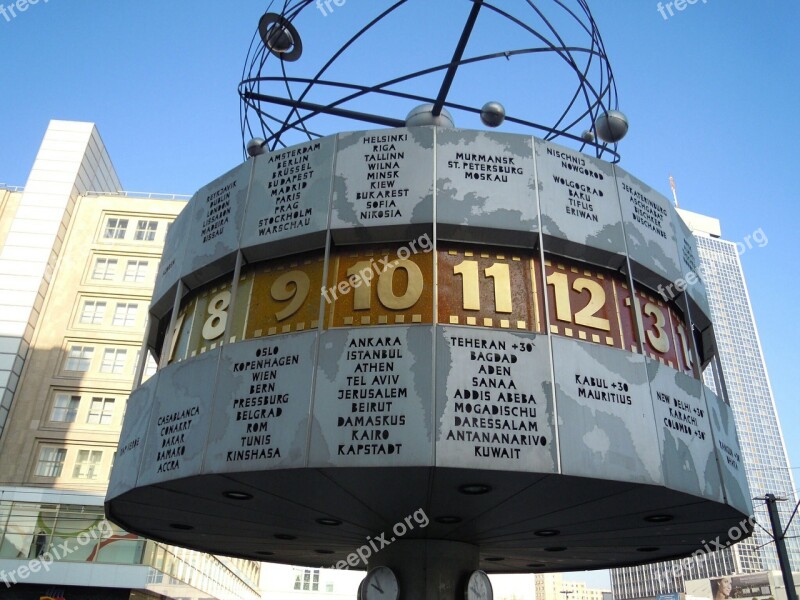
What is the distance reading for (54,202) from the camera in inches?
2019

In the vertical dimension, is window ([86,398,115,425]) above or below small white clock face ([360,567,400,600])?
above

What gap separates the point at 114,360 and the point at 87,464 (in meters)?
7.52

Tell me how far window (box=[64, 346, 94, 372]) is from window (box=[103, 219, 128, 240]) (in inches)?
375

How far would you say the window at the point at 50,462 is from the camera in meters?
42.7

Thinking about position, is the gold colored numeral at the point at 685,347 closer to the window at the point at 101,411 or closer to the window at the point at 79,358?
the window at the point at 101,411

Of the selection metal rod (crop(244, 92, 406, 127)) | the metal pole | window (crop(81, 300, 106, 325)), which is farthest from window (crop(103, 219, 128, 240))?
the metal pole

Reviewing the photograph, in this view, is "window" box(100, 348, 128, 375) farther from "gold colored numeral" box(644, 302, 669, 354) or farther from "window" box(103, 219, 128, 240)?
"gold colored numeral" box(644, 302, 669, 354)

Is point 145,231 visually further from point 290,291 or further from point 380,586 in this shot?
point 380,586

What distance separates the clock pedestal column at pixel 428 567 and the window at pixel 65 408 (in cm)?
3942

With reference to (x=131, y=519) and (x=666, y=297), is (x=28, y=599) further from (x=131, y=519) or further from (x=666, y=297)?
(x=666, y=297)

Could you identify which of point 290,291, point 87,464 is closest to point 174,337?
point 290,291

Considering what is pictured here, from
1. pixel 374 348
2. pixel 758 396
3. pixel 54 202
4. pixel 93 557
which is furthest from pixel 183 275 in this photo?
pixel 758 396

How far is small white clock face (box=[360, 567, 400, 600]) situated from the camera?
36.9ft

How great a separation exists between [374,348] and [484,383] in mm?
1583
